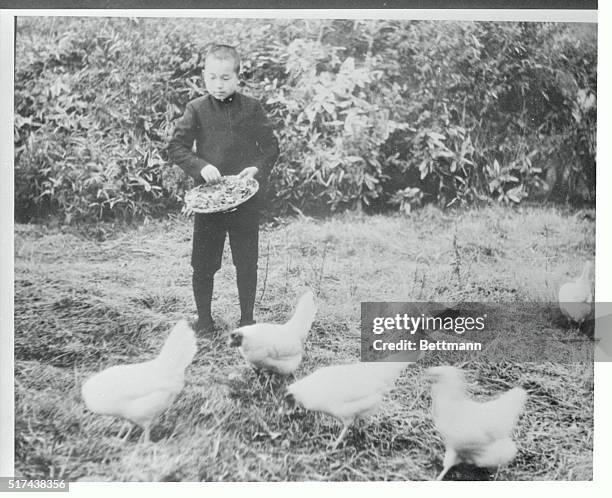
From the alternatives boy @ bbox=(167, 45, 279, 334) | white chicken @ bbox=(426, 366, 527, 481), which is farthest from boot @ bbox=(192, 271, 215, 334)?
white chicken @ bbox=(426, 366, 527, 481)

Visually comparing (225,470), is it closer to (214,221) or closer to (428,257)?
(214,221)

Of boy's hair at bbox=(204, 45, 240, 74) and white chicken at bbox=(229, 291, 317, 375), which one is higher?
boy's hair at bbox=(204, 45, 240, 74)

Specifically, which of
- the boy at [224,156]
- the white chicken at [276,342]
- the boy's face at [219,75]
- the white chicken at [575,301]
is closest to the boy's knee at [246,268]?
the boy at [224,156]

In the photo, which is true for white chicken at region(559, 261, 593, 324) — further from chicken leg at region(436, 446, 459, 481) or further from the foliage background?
chicken leg at region(436, 446, 459, 481)

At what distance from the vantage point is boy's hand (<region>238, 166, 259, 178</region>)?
6.14 feet

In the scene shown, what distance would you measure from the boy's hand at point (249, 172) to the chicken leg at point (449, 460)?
98cm

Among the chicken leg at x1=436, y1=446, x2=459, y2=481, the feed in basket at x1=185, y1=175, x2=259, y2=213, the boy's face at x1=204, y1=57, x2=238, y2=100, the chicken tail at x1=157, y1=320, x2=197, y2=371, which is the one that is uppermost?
the boy's face at x1=204, y1=57, x2=238, y2=100

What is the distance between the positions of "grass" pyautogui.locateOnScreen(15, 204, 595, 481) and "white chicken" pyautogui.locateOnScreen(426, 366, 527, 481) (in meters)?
0.04

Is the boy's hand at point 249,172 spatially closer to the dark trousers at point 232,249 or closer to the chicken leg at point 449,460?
the dark trousers at point 232,249

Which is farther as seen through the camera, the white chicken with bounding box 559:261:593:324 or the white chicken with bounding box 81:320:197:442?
the white chicken with bounding box 559:261:593:324

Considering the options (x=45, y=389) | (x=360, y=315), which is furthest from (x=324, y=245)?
(x=45, y=389)

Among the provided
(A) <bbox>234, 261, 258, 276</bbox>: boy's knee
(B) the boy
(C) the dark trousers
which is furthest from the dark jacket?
(A) <bbox>234, 261, 258, 276</bbox>: boy's knee

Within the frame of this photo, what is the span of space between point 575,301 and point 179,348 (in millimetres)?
1201

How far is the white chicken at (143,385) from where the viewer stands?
1.81 metres
